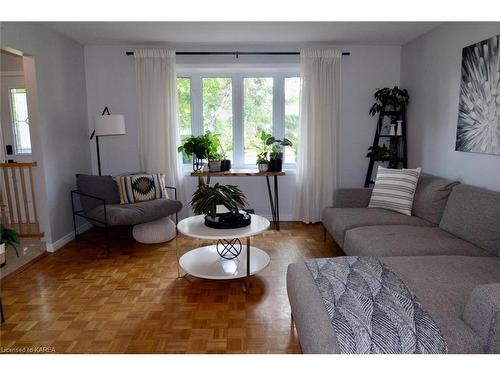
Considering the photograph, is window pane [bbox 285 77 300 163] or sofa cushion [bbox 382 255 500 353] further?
window pane [bbox 285 77 300 163]

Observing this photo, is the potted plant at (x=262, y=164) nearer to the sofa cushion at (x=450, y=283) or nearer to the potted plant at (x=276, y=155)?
the potted plant at (x=276, y=155)

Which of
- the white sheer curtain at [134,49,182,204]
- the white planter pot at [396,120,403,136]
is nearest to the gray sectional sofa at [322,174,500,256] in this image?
the white planter pot at [396,120,403,136]

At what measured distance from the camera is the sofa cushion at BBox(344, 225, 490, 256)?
2227mm

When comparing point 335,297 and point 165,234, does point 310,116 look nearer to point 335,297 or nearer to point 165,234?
point 165,234

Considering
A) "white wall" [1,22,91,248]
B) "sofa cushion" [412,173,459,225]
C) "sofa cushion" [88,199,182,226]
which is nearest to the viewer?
"sofa cushion" [412,173,459,225]

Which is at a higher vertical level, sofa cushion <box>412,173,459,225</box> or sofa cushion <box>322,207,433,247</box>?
sofa cushion <box>412,173,459,225</box>

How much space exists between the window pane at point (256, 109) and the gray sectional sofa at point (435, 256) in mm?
1517

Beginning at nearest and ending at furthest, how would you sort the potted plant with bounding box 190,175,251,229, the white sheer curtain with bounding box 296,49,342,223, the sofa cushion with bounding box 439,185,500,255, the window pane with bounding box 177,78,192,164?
1. the sofa cushion with bounding box 439,185,500,255
2. the potted plant with bounding box 190,175,251,229
3. the white sheer curtain with bounding box 296,49,342,223
4. the window pane with bounding box 177,78,192,164

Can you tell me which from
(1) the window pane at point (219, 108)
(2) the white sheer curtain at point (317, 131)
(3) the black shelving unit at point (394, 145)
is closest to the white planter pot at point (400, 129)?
(3) the black shelving unit at point (394, 145)

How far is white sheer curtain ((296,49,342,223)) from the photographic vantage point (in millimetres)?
4168

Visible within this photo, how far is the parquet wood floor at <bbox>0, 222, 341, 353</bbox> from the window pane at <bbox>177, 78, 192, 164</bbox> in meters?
1.74

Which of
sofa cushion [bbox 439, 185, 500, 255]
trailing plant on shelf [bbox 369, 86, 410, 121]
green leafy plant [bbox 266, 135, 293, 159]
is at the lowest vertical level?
sofa cushion [bbox 439, 185, 500, 255]

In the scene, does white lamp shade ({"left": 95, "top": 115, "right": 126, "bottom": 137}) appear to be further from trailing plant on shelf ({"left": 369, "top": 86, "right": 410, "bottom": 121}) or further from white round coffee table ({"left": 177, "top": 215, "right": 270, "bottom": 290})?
trailing plant on shelf ({"left": 369, "top": 86, "right": 410, "bottom": 121})
